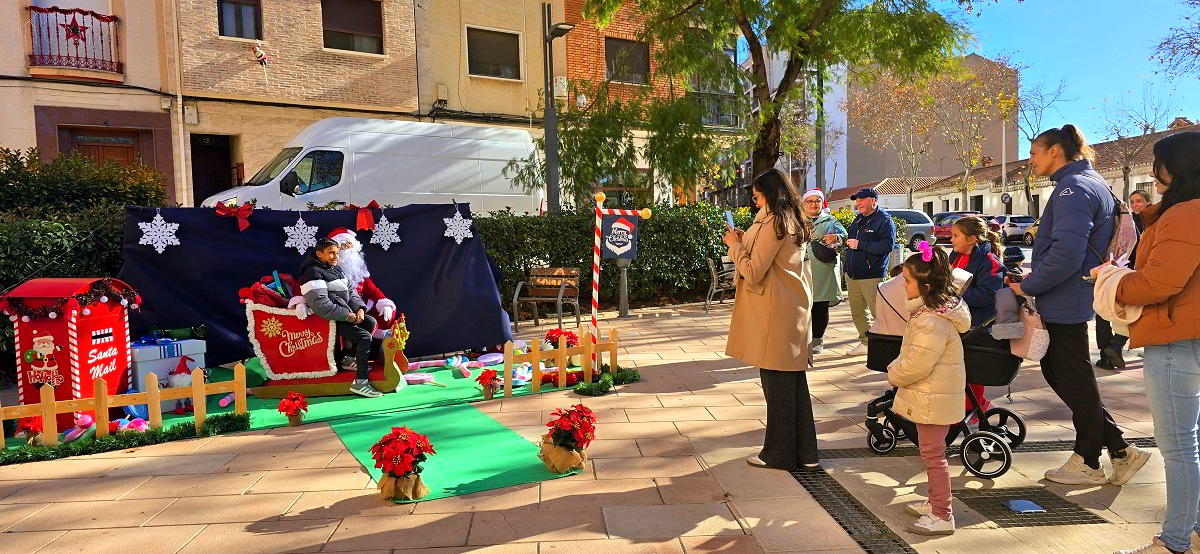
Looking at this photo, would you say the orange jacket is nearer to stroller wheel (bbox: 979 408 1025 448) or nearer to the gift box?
stroller wheel (bbox: 979 408 1025 448)

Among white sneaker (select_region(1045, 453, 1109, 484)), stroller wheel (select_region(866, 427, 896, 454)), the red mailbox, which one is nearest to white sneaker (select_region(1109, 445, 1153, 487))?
white sneaker (select_region(1045, 453, 1109, 484))

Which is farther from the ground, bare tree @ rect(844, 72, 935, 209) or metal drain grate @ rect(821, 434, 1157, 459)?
bare tree @ rect(844, 72, 935, 209)

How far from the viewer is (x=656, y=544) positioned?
11.4ft

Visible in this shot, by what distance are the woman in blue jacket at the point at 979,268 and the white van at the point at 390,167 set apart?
10431 millimetres

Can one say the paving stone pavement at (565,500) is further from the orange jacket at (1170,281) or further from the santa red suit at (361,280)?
the santa red suit at (361,280)

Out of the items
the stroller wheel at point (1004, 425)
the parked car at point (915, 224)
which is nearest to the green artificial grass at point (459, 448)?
the stroller wheel at point (1004, 425)

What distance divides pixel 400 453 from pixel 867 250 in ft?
17.9

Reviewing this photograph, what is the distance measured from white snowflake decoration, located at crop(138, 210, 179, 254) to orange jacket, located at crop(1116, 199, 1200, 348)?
25.0 ft

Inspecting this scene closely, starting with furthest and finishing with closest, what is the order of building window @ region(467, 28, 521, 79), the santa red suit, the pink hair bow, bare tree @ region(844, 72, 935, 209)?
bare tree @ region(844, 72, 935, 209) → building window @ region(467, 28, 521, 79) → the santa red suit → the pink hair bow

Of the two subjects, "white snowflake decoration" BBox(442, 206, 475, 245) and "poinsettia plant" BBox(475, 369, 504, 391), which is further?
"white snowflake decoration" BBox(442, 206, 475, 245)

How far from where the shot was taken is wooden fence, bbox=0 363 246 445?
196 inches

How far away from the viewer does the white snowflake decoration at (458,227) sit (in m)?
8.21

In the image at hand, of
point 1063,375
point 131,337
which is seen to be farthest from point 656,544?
point 131,337

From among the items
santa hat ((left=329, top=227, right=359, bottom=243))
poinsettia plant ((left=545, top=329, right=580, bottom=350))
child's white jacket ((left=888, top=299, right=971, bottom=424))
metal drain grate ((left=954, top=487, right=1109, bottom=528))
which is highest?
santa hat ((left=329, top=227, right=359, bottom=243))
